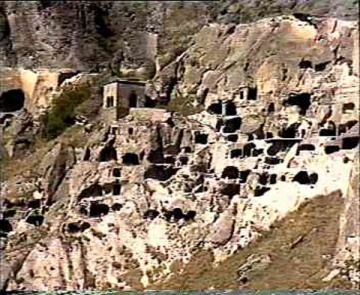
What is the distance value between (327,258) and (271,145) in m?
6.73

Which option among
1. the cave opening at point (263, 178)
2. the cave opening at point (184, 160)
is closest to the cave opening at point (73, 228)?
the cave opening at point (184, 160)

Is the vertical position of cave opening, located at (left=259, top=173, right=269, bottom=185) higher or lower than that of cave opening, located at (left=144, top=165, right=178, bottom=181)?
higher

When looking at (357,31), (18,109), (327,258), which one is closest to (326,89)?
(357,31)

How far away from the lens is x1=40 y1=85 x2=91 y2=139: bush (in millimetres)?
49094

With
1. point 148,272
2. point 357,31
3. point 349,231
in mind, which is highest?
point 357,31

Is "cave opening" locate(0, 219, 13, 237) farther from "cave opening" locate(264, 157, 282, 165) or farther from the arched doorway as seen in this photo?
"cave opening" locate(264, 157, 282, 165)

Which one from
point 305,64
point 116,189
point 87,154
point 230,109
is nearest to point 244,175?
point 116,189

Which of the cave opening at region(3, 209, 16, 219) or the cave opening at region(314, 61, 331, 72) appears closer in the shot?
the cave opening at region(314, 61, 331, 72)

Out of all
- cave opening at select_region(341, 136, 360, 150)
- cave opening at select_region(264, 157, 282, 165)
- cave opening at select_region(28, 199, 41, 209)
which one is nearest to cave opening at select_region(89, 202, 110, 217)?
cave opening at select_region(28, 199, 41, 209)

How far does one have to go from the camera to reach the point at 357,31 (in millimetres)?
44062

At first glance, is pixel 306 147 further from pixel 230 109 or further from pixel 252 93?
pixel 230 109

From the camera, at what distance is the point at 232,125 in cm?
4372

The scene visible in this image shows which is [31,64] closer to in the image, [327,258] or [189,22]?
[189,22]

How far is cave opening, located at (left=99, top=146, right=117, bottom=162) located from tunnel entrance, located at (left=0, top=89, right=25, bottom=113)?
760cm
